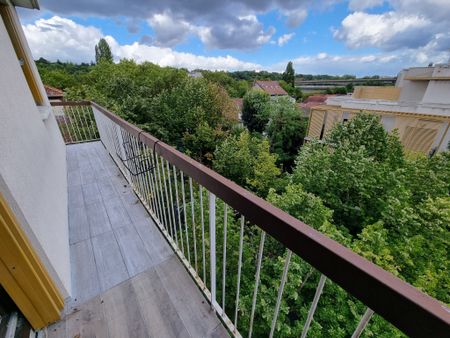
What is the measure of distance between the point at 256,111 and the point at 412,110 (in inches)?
433

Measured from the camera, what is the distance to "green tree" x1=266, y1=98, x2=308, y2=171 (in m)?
15.9

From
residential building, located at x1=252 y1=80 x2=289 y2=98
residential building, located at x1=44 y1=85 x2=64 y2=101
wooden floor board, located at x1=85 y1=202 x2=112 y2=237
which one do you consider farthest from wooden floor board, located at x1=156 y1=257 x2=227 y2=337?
residential building, located at x1=252 y1=80 x2=289 y2=98

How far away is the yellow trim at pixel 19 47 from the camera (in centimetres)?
230

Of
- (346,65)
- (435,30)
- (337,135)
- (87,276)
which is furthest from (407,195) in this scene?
(435,30)

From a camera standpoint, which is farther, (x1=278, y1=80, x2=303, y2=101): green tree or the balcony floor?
(x1=278, y1=80, x2=303, y2=101): green tree

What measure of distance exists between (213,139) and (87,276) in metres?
10.9

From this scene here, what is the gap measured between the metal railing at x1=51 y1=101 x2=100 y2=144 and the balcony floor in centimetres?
253

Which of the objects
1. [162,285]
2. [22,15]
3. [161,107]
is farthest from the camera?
[161,107]

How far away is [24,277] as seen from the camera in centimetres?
99

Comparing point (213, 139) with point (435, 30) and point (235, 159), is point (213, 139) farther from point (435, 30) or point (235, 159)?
point (435, 30)

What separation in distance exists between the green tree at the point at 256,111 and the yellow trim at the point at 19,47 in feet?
53.3

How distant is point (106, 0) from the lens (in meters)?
3.23

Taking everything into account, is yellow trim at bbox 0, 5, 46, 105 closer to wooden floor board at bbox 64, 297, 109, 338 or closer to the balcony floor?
the balcony floor

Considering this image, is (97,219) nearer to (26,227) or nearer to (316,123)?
(26,227)
